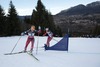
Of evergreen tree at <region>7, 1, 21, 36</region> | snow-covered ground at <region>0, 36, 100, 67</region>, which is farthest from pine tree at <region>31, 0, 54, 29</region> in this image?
snow-covered ground at <region>0, 36, 100, 67</region>

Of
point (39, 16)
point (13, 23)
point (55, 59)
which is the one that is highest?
point (39, 16)

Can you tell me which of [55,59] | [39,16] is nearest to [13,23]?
[39,16]

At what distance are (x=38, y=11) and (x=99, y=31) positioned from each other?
112ft

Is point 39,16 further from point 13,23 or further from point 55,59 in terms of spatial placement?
point 55,59

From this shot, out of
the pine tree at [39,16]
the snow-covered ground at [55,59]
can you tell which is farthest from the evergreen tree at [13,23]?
the snow-covered ground at [55,59]

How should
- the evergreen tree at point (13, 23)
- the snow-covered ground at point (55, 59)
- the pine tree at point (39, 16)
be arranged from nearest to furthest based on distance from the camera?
the snow-covered ground at point (55, 59) → the evergreen tree at point (13, 23) → the pine tree at point (39, 16)

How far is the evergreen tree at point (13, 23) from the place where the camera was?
44.6 meters

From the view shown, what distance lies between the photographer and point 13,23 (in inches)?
1763

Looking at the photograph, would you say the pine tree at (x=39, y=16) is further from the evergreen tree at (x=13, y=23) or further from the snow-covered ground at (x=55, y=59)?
the snow-covered ground at (x=55, y=59)

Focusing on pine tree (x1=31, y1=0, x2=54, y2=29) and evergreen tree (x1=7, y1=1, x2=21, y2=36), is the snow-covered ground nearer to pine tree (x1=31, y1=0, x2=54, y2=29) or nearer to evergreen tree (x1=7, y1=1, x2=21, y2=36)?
evergreen tree (x1=7, y1=1, x2=21, y2=36)

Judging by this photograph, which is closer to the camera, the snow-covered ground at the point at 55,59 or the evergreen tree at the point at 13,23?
the snow-covered ground at the point at 55,59

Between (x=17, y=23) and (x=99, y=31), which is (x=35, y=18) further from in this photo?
(x=99, y=31)

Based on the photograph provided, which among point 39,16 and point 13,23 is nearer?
point 13,23

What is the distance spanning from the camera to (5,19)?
45219mm
